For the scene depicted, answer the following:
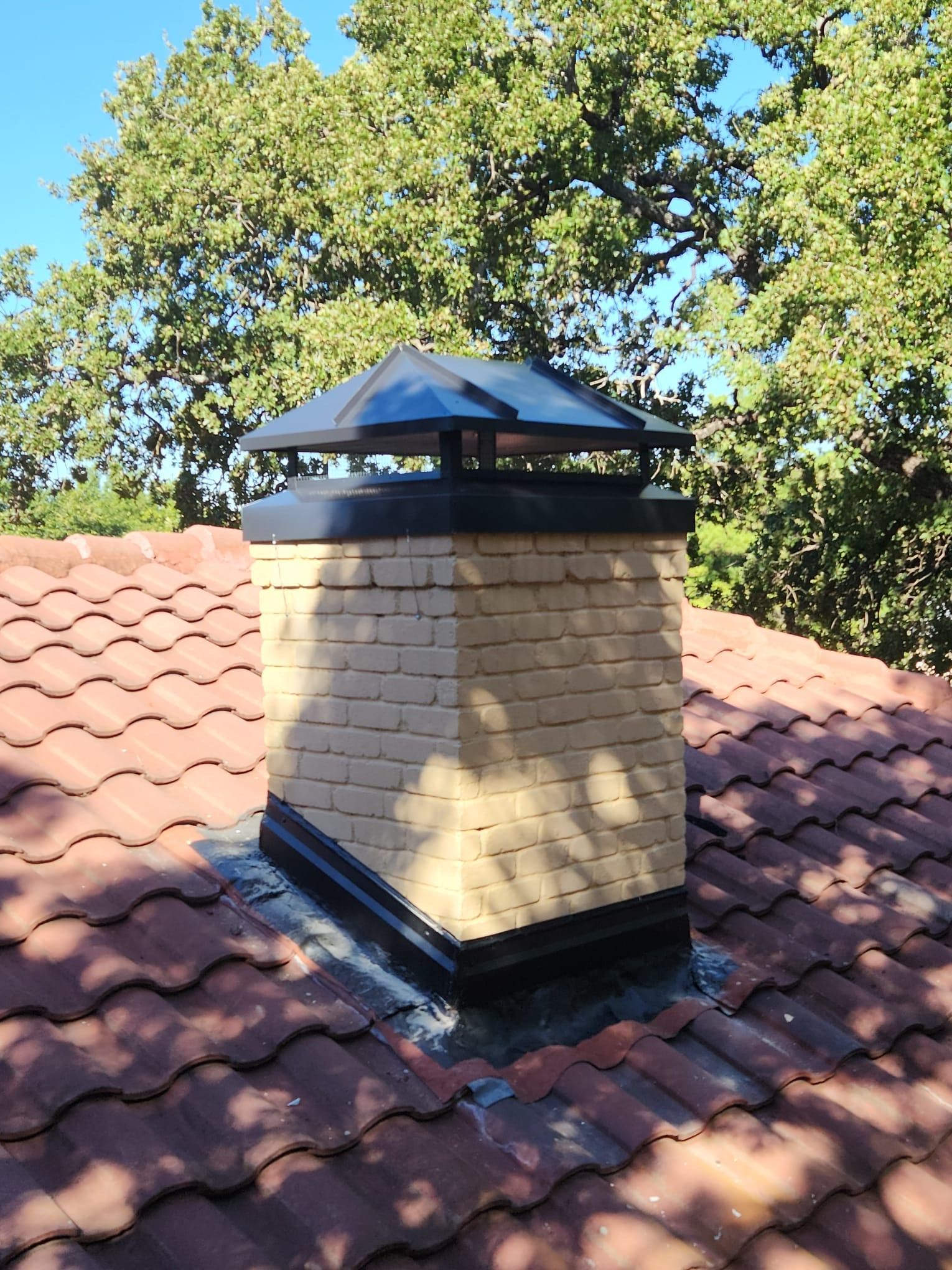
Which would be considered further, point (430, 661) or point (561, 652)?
point (561, 652)

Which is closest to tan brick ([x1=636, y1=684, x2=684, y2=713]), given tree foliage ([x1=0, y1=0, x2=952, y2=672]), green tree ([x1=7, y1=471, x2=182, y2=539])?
tree foliage ([x1=0, y1=0, x2=952, y2=672])

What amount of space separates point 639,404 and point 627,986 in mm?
15948

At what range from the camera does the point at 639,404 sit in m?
18.0

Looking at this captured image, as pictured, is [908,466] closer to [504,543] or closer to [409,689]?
[504,543]

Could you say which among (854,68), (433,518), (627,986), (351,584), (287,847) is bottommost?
(627,986)

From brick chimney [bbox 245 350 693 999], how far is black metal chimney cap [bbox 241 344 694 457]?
17mm

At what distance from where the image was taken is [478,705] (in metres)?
2.54

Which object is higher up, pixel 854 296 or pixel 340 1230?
pixel 854 296

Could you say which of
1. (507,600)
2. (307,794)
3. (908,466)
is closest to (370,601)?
(507,600)

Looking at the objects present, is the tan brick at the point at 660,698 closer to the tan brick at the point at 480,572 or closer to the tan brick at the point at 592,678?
the tan brick at the point at 592,678

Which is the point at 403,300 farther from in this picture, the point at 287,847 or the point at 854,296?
the point at 287,847

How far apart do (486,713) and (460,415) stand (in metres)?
0.67

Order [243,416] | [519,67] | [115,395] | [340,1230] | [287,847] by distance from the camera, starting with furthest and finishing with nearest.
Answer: [115,395], [243,416], [519,67], [287,847], [340,1230]

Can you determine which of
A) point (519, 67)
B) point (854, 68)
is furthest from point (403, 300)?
point (854, 68)
